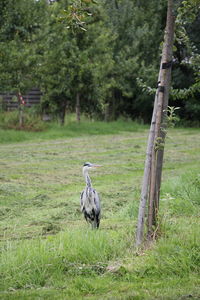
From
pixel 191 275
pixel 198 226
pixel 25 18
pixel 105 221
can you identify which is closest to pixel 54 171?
pixel 105 221

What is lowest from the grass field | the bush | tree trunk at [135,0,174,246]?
the grass field

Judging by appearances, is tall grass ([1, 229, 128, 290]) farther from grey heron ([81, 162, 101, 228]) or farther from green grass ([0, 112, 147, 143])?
green grass ([0, 112, 147, 143])

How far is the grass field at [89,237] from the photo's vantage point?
5824 mm

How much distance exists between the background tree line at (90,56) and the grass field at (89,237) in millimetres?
6623

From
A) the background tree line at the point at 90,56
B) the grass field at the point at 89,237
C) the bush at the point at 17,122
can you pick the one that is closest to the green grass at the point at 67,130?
the bush at the point at 17,122

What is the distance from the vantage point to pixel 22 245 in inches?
268

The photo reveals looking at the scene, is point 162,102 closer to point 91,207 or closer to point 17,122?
point 91,207

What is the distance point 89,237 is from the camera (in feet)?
22.8

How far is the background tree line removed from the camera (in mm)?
24969

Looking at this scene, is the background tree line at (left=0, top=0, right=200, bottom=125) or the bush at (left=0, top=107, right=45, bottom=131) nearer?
the background tree line at (left=0, top=0, right=200, bottom=125)

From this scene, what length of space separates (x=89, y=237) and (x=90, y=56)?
73.9 ft

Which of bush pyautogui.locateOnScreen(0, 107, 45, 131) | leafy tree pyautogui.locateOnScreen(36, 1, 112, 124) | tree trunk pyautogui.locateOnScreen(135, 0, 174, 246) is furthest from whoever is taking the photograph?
leafy tree pyautogui.locateOnScreen(36, 1, 112, 124)

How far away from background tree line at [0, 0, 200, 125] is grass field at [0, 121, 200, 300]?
21.7 feet

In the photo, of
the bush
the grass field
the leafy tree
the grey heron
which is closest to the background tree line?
the leafy tree
